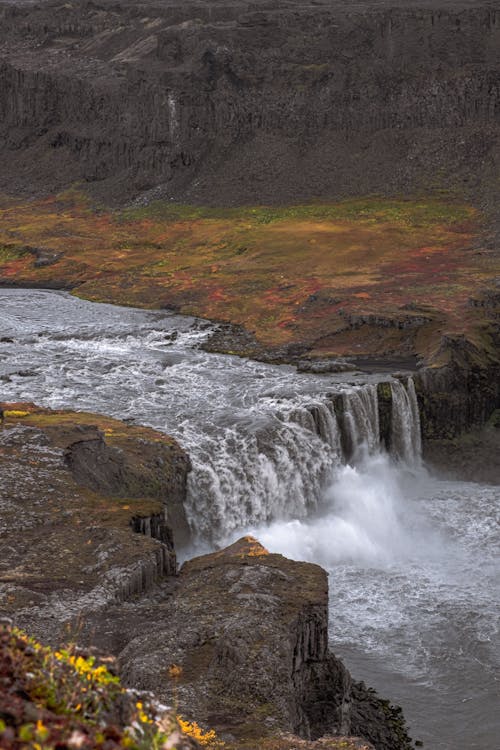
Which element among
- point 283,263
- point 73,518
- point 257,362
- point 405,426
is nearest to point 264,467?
point 405,426

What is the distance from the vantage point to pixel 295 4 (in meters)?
142

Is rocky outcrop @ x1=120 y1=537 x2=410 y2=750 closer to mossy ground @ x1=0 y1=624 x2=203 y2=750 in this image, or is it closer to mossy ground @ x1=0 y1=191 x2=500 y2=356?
mossy ground @ x1=0 y1=624 x2=203 y2=750

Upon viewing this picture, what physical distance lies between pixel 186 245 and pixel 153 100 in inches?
1152

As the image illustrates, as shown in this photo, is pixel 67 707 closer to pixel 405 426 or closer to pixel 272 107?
pixel 405 426

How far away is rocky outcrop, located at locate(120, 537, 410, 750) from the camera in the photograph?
26.3 m

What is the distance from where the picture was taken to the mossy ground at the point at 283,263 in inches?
2859

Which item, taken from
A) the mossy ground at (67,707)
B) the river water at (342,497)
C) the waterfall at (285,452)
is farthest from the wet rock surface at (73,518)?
the mossy ground at (67,707)

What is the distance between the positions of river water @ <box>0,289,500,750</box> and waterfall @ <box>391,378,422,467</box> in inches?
3.3

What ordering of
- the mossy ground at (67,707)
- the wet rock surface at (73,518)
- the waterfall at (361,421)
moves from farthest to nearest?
the waterfall at (361,421) < the wet rock surface at (73,518) < the mossy ground at (67,707)

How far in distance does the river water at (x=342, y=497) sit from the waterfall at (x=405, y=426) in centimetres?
8

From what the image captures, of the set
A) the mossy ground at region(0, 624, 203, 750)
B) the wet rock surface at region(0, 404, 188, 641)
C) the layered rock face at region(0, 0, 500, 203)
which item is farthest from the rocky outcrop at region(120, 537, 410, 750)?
the layered rock face at region(0, 0, 500, 203)

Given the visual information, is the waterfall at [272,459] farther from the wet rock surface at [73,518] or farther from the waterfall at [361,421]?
the wet rock surface at [73,518]

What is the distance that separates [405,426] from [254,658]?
1315 inches

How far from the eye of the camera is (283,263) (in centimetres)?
9038
